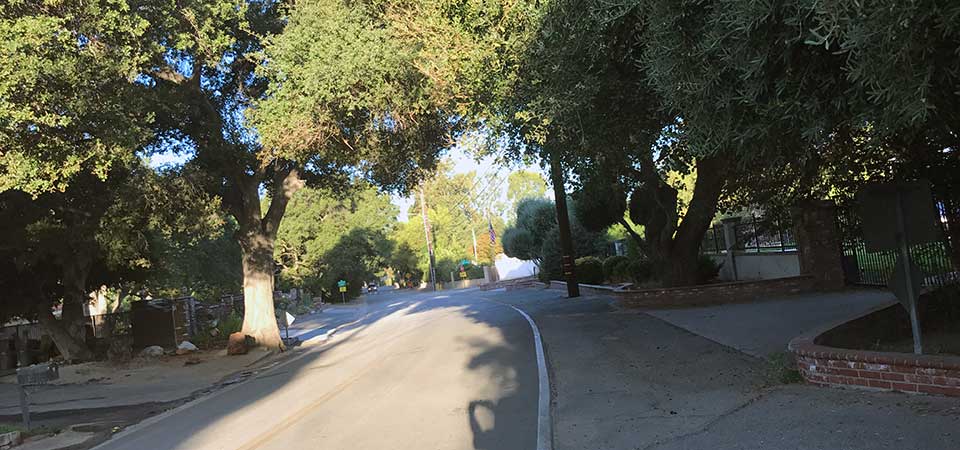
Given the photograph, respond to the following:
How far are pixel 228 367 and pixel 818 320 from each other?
1428cm

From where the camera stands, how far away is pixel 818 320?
448 inches

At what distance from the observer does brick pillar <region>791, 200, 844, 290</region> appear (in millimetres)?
15750

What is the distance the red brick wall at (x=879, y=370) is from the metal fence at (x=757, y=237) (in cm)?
878

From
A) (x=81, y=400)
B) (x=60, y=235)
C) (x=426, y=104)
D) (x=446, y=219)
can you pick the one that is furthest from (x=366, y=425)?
(x=446, y=219)

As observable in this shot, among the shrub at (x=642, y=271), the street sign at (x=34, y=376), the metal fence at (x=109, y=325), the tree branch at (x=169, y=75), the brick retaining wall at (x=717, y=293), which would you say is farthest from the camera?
the metal fence at (x=109, y=325)

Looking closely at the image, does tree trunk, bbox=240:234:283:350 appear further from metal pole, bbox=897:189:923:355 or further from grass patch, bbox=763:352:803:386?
metal pole, bbox=897:189:923:355

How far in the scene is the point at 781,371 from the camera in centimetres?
745

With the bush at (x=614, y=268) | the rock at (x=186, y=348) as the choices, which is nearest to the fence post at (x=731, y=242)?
the bush at (x=614, y=268)

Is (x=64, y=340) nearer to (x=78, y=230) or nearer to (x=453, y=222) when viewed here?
(x=78, y=230)

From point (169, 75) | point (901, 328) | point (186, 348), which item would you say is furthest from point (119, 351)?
point (901, 328)

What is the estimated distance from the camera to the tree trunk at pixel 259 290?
20953mm

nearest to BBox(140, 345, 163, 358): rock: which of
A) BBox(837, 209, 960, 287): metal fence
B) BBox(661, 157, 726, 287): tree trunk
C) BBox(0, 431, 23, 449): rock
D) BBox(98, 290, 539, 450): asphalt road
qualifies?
BBox(98, 290, 539, 450): asphalt road

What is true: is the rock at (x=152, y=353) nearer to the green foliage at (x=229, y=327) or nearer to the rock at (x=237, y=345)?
the rock at (x=237, y=345)

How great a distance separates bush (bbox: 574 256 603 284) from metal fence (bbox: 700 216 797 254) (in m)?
6.64
